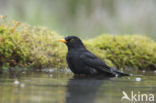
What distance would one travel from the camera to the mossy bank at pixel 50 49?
9.12m

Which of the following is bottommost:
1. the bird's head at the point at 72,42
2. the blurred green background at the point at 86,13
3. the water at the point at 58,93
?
the water at the point at 58,93

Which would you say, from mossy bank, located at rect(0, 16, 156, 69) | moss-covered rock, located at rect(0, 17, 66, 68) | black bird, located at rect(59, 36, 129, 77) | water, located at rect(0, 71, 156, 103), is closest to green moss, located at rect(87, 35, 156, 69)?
mossy bank, located at rect(0, 16, 156, 69)

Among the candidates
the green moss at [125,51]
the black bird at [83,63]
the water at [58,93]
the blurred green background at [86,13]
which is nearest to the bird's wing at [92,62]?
the black bird at [83,63]

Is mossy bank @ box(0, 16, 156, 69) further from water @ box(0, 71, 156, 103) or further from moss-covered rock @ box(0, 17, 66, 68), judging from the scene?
water @ box(0, 71, 156, 103)

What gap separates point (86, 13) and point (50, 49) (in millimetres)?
1434

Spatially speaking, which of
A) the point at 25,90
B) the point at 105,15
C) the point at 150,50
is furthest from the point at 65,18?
the point at 25,90

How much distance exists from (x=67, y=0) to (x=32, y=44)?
152cm

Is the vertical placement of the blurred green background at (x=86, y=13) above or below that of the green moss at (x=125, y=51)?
above

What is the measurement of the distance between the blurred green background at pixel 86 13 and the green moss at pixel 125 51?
14.9 inches

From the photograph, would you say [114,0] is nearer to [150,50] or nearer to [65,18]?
[65,18]

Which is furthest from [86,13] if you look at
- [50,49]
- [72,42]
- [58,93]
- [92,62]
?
[58,93]

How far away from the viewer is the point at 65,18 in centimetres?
1058

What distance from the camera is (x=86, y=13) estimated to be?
10.4 meters

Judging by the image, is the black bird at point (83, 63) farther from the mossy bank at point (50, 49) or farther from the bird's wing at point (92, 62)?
the mossy bank at point (50, 49)
